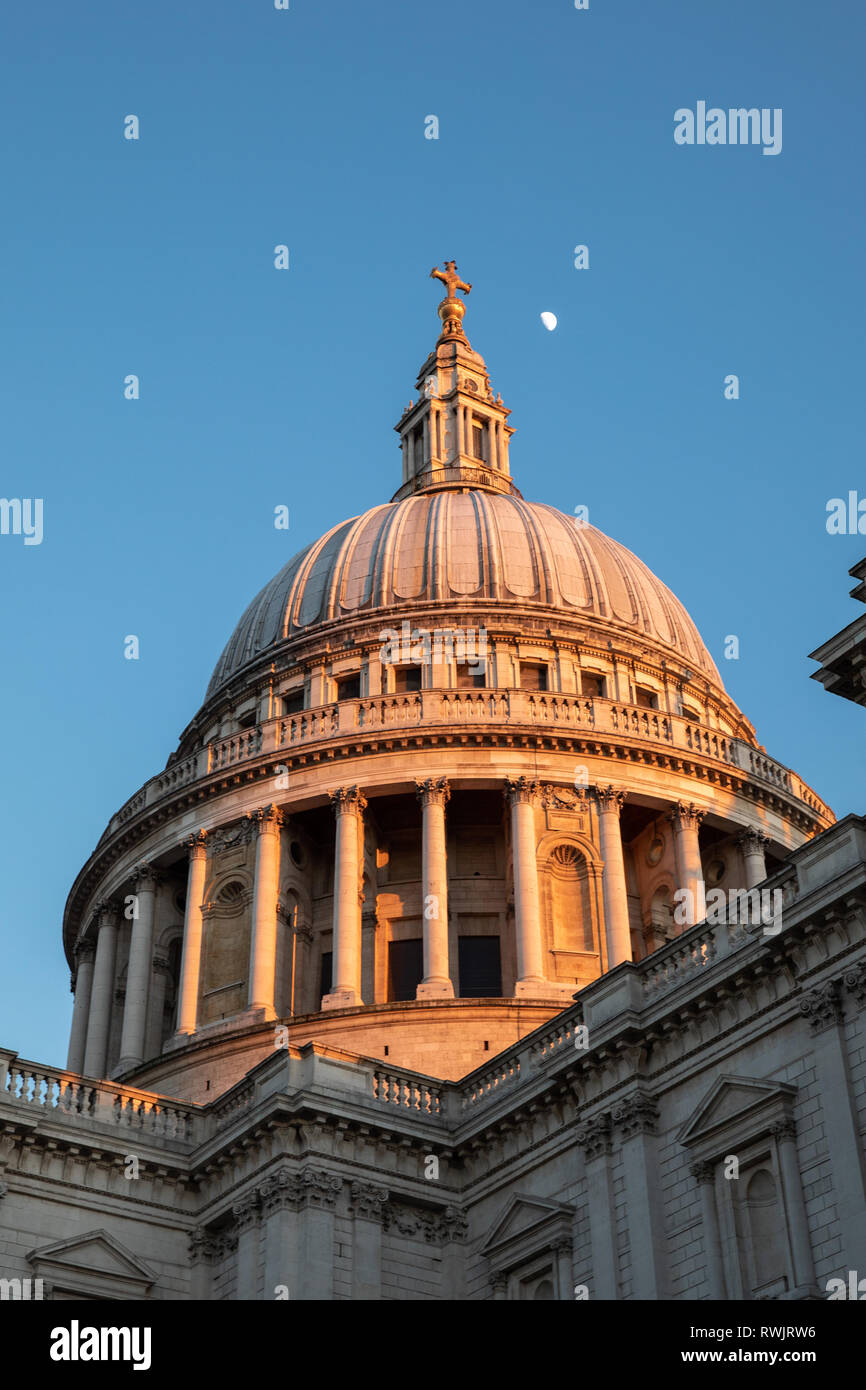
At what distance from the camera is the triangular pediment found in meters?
31.5

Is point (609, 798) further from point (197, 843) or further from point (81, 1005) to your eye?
point (81, 1005)

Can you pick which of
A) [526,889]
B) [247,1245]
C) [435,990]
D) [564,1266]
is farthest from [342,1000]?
[564,1266]

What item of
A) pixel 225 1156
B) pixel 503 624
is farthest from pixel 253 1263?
pixel 503 624

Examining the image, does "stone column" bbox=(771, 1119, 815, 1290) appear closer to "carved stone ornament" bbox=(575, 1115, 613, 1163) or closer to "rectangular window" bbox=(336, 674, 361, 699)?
"carved stone ornament" bbox=(575, 1115, 613, 1163)

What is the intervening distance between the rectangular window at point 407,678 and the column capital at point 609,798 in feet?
25.0

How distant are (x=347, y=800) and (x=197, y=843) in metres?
5.10

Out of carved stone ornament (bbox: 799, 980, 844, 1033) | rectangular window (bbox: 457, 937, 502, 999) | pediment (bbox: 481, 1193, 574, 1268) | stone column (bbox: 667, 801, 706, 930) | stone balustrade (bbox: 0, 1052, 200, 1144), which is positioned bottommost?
pediment (bbox: 481, 1193, 574, 1268)

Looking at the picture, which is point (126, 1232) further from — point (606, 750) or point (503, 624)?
point (503, 624)

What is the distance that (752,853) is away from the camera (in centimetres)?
5134

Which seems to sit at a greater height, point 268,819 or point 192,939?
point 268,819

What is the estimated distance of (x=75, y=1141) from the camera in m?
33.2

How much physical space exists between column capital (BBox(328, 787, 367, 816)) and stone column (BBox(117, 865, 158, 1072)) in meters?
6.99

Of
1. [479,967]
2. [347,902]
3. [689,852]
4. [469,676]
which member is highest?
[469,676]

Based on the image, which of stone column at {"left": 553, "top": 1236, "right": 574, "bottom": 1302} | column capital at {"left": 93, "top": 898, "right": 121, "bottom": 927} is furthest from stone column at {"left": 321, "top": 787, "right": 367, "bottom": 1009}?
stone column at {"left": 553, "top": 1236, "right": 574, "bottom": 1302}
